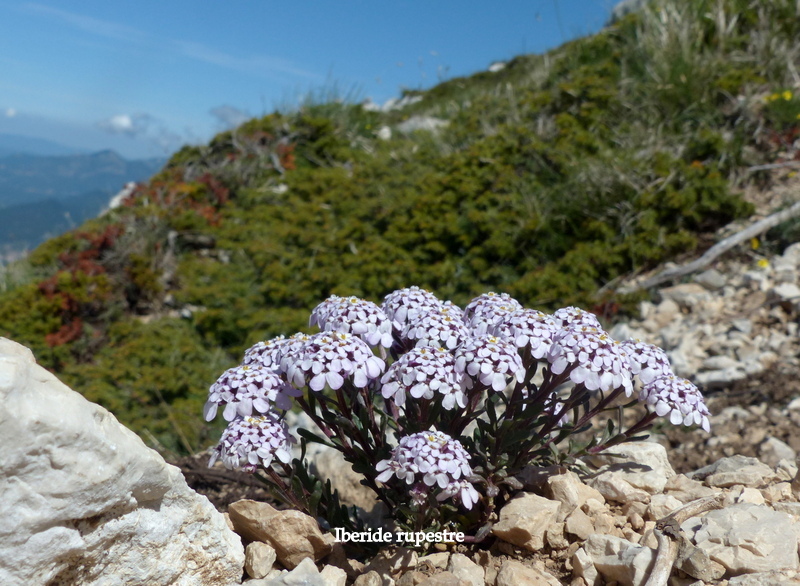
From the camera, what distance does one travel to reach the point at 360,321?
2289 mm

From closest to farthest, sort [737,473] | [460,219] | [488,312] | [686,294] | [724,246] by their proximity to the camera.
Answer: [488,312], [737,473], [686,294], [724,246], [460,219]

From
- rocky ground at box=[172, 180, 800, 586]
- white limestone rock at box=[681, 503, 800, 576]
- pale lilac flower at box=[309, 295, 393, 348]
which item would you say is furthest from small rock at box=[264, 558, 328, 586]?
white limestone rock at box=[681, 503, 800, 576]

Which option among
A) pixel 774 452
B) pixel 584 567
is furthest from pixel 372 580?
pixel 774 452

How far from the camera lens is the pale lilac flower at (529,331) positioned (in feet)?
7.13

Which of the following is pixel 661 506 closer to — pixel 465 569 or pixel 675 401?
pixel 675 401

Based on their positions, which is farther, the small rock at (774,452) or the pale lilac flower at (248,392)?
the small rock at (774,452)

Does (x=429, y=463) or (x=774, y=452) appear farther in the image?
(x=774, y=452)

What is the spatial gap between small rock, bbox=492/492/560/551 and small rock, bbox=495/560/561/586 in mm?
89

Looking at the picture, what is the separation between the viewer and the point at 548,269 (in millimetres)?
6145

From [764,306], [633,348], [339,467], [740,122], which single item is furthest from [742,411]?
[740,122]

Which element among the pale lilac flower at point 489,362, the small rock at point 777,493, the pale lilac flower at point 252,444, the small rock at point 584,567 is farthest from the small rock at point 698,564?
the pale lilac flower at point 252,444

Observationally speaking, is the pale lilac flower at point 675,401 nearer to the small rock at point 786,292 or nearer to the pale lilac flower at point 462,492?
the pale lilac flower at point 462,492

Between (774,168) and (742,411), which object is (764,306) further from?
(774,168)

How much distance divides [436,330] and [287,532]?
2.90 ft
